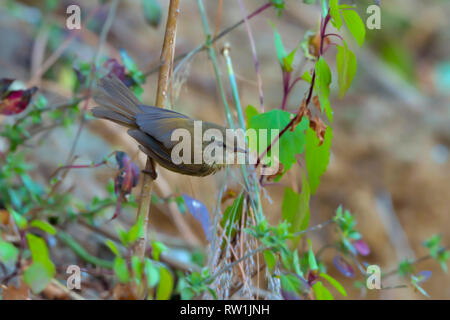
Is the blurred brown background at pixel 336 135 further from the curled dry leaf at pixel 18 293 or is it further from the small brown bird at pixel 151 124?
the curled dry leaf at pixel 18 293

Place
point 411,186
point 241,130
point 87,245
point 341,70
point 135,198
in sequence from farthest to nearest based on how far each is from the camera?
1. point 411,186
2. point 87,245
3. point 135,198
4. point 241,130
5. point 341,70

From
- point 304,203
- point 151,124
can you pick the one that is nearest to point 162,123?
point 151,124

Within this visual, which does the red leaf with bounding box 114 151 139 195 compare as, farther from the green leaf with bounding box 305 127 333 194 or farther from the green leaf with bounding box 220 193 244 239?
the green leaf with bounding box 305 127 333 194

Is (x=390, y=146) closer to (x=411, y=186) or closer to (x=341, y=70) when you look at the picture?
(x=411, y=186)

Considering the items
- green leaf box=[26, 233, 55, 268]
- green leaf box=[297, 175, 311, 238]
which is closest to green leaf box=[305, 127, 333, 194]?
green leaf box=[297, 175, 311, 238]

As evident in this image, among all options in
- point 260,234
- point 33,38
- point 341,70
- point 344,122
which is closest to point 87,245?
point 260,234

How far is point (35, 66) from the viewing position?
12.5ft

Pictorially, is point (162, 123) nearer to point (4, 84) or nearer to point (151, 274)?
point (4, 84)

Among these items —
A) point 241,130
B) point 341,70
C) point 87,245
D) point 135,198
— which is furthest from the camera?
point 87,245

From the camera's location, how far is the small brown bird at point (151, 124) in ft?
6.52

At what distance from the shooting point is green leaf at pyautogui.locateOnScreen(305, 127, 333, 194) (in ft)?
5.73

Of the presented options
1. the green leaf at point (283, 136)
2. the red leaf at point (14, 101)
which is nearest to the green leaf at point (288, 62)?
the green leaf at point (283, 136)

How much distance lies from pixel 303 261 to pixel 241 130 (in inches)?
23.1

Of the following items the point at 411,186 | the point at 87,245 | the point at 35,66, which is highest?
the point at 35,66
